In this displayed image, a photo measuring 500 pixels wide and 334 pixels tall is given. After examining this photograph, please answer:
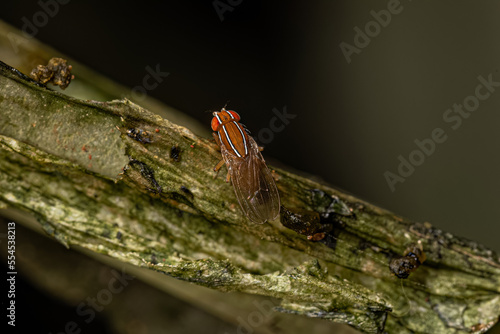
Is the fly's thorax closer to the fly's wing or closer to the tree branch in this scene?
the fly's wing

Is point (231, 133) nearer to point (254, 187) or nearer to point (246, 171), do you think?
point (246, 171)

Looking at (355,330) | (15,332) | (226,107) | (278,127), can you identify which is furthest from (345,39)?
(15,332)

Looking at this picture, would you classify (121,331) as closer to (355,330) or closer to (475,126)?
(355,330)

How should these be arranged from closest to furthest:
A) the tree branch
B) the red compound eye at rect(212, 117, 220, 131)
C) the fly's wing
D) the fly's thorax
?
the tree branch < the fly's wing < the fly's thorax < the red compound eye at rect(212, 117, 220, 131)

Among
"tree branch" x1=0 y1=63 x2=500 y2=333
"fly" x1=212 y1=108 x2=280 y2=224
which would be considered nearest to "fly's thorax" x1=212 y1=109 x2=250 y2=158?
"fly" x1=212 y1=108 x2=280 y2=224

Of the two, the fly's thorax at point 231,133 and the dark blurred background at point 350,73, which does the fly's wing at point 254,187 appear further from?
the dark blurred background at point 350,73

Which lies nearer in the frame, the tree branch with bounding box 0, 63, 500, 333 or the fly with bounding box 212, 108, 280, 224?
the tree branch with bounding box 0, 63, 500, 333

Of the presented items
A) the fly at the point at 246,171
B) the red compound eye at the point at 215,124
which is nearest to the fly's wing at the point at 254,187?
the fly at the point at 246,171
